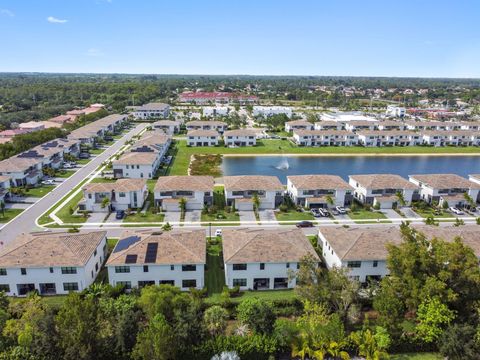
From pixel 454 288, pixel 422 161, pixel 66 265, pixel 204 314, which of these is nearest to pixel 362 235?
pixel 454 288

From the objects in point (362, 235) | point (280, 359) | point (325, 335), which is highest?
point (362, 235)

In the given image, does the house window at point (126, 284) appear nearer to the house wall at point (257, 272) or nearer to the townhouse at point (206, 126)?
the house wall at point (257, 272)

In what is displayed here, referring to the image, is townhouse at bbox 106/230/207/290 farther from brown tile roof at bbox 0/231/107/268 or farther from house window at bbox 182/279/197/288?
brown tile roof at bbox 0/231/107/268

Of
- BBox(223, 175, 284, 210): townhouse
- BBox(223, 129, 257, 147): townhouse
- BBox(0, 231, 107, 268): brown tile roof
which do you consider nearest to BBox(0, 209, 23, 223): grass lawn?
BBox(0, 231, 107, 268): brown tile roof

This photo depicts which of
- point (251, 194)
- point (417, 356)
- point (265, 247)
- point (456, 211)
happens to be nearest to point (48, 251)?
point (265, 247)

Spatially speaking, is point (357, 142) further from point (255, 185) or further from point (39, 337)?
point (39, 337)

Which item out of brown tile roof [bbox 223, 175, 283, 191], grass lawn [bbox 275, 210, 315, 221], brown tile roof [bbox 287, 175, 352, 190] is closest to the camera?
grass lawn [bbox 275, 210, 315, 221]
